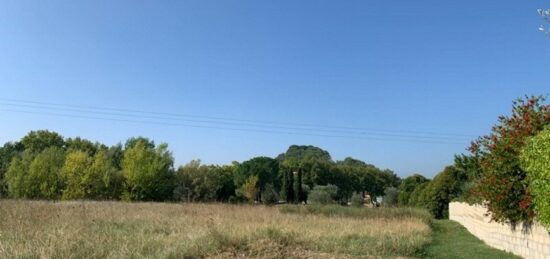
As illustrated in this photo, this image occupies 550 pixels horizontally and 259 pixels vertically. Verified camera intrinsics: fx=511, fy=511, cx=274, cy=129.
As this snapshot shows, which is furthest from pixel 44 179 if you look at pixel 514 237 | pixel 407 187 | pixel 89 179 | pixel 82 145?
pixel 514 237

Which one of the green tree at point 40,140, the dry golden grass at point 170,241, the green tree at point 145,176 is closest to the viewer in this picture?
the dry golden grass at point 170,241

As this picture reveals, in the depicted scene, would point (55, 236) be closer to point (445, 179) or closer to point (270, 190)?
point (445, 179)

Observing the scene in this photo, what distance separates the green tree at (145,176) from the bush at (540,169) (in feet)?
155

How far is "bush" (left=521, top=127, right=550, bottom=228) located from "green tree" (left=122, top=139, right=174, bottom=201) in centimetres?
4728

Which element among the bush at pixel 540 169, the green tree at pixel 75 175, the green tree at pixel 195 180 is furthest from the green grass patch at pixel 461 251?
the green tree at pixel 75 175

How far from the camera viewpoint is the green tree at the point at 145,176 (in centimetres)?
5391

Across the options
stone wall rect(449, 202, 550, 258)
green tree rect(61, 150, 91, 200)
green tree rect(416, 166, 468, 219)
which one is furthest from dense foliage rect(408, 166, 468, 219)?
green tree rect(61, 150, 91, 200)

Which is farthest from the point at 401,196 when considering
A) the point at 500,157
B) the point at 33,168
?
the point at 500,157

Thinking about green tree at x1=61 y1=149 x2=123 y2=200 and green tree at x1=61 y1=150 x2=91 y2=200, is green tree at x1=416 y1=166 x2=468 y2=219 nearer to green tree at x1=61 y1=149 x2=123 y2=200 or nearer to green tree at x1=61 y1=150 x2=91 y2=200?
green tree at x1=61 y1=149 x2=123 y2=200

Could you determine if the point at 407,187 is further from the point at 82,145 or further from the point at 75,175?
the point at 82,145

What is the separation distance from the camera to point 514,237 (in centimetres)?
1314

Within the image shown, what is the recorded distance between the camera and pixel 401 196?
6412 centimetres

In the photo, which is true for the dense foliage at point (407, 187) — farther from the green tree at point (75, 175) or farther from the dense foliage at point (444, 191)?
the green tree at point (75, 175)

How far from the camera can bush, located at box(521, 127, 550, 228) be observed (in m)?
9.15
